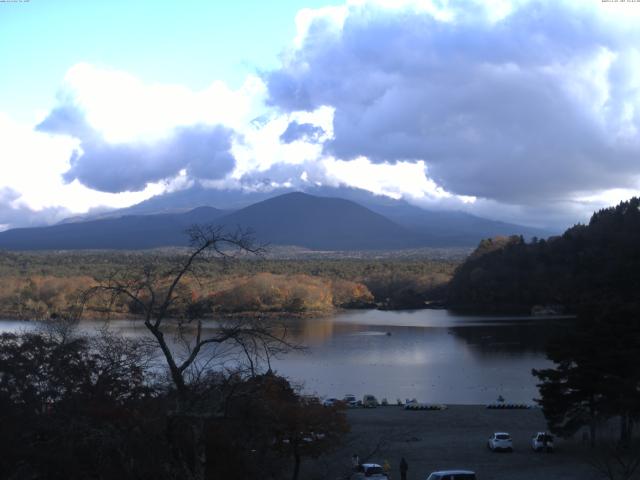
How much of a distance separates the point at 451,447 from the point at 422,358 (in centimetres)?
1789

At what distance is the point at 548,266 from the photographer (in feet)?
192

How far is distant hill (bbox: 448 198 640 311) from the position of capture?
174 ft

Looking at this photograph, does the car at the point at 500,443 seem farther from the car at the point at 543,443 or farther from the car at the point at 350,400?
the car at the point at 350,400

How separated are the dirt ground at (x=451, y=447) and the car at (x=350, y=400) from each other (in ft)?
3.55

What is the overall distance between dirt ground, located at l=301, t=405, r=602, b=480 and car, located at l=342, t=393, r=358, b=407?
3.55 feet

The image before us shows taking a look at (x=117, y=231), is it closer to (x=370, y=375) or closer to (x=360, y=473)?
(x=370, y=375)

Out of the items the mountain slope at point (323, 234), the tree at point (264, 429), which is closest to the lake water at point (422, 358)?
the tree at point (264, 429)

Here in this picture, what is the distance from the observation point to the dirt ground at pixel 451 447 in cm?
1201

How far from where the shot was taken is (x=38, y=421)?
670cm

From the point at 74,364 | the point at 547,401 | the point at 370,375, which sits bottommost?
the point at 370,375

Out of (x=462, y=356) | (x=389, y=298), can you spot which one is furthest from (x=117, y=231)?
(x=462, y=356)

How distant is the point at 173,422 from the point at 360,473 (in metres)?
6.64

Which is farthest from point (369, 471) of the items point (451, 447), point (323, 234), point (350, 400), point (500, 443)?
point (323, 234)

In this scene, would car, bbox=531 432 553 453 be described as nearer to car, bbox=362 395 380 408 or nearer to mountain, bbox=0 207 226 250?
car, bbox=362 395 380 408
